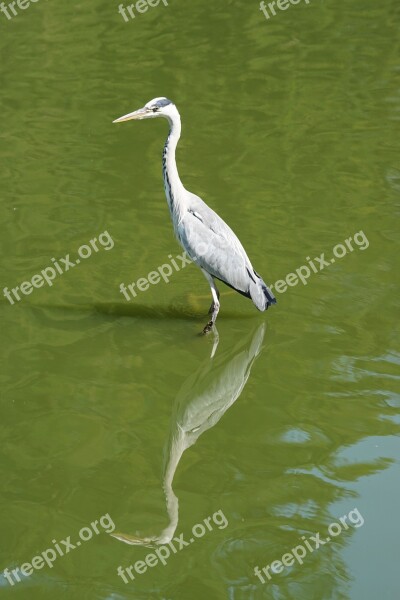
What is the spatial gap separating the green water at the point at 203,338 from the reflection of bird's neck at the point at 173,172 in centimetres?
95

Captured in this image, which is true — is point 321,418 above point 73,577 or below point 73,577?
below

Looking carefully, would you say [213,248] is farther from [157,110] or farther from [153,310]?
[157,110]

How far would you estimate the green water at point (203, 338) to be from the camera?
20.0 ft

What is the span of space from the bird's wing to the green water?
1.50 feet

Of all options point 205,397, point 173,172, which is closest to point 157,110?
point 173,172

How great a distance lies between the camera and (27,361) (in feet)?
26.7

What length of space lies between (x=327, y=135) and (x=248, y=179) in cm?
168

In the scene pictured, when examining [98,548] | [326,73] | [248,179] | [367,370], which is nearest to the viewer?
[98,548]

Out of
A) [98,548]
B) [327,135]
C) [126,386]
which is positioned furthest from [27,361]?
[327,135]

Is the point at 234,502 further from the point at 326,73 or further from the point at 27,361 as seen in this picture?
the point at 326,73

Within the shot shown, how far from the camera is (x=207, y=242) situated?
336 inches

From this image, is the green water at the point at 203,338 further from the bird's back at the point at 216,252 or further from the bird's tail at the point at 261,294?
the bird's back at the point at 216,252

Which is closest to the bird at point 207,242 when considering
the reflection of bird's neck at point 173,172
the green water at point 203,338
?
the reflection of bird's neck at point 173,172

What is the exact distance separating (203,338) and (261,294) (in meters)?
0.62
